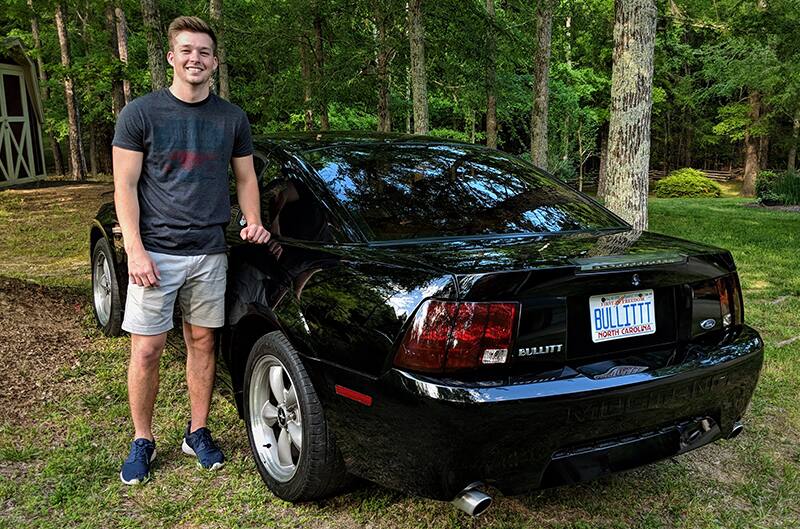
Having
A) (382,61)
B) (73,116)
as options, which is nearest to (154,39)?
(382,61)

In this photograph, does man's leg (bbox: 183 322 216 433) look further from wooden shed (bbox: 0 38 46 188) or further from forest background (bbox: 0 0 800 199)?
wooden shed (bbox: 0 38 46 188)

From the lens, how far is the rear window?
9.34ft

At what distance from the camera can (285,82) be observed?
16094mm

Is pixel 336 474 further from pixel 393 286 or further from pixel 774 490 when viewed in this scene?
pixel 774 490

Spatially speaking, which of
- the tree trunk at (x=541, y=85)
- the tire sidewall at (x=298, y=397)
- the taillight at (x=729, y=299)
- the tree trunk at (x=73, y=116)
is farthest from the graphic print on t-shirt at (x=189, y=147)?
the tree trunk at (x=73, y=116)

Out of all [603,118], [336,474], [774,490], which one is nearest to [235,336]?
[336,474]

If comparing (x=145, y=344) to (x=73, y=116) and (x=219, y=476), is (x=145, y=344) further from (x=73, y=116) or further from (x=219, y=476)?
(x=73, y=116)

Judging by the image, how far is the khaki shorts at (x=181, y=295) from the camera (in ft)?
9.47

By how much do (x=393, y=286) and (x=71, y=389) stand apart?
8.74 feet

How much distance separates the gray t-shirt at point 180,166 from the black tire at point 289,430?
0.56 m

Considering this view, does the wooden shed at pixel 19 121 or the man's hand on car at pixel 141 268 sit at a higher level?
the wooden shed at pixel 19 121

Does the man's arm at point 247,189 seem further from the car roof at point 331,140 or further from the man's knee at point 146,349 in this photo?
the man's knee at point 146,349

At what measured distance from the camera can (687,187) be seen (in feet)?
88.9

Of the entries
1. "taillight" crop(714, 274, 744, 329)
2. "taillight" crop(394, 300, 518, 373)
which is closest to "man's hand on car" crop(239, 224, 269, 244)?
"taillight" crop(394, 300, 518, 373)
